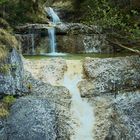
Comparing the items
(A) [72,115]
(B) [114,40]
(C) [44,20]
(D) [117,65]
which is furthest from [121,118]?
(C) [44,20]

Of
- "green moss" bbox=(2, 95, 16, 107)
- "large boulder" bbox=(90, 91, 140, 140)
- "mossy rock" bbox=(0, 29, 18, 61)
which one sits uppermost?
"mossy rock" bbox=(0, 29, 18, 61)

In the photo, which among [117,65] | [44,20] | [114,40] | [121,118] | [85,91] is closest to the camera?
[121,118]

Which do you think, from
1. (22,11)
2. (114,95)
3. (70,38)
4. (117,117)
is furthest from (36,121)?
(22,11)

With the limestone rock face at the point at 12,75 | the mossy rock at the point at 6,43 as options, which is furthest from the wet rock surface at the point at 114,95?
Answer: the mossy rock at the point at 6,43

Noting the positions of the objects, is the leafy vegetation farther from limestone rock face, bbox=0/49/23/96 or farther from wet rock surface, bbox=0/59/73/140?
wet rock surface, bbox=0/59/73/140

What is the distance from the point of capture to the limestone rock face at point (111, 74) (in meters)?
14.0

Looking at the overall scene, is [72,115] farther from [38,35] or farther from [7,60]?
[38,35]

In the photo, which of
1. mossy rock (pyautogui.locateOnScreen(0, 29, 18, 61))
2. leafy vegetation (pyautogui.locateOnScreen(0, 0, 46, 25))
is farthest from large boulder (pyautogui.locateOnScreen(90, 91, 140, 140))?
leafy vegetation (pyautogui.locateOnScreen(0, 0, 46, 25))

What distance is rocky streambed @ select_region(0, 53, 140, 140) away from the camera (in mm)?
12266

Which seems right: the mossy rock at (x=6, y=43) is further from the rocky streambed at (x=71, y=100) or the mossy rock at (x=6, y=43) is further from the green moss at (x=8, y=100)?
the green moss at (x=8, y=100)

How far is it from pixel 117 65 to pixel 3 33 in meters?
3.74

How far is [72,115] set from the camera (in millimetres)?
13078

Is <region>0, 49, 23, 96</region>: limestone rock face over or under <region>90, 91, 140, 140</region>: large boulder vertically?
over

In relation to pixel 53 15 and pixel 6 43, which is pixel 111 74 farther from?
pixel 53 15
